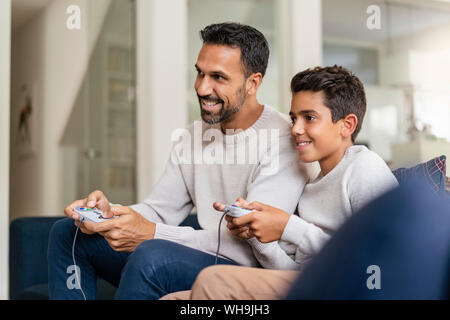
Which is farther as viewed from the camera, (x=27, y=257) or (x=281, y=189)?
(x=27, y=257)

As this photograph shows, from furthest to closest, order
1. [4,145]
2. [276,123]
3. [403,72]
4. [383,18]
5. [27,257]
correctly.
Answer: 1. [403,72]
2. [383,18]
3. [4,145]
4. [27,257]
5. [276,123]

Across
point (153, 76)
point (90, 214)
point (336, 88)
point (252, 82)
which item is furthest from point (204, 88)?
point (153, 76)

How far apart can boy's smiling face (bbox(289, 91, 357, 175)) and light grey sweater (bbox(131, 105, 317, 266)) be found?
0.08 meters

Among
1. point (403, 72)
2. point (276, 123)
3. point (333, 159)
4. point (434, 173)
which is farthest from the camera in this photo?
point (403, 72)

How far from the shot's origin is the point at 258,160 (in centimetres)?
140

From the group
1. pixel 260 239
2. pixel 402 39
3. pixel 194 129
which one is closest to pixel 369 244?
pixel 260 239

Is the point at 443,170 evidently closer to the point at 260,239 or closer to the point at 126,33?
the point at 260,239

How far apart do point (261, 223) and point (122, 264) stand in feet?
1.57

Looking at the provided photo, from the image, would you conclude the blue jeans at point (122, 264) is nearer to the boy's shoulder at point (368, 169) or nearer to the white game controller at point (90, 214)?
the white game controller at point (90, 214)

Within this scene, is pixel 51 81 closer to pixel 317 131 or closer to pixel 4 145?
pixel 4 145

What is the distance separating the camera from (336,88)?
1351mm

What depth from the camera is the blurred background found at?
9.89 feet

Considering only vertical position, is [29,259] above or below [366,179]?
below

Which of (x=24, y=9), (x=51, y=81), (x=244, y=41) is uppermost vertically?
(x=24, y=9)
